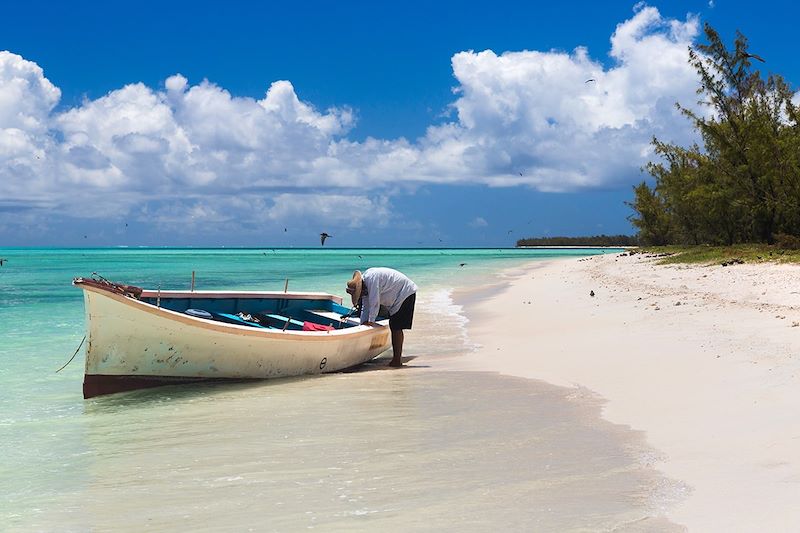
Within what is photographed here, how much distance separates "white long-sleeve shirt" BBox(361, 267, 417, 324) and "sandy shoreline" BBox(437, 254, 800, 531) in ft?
4.07

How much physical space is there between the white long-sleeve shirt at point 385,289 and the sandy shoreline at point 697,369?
48.9 inches

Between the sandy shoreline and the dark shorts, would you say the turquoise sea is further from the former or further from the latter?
the dark shorts

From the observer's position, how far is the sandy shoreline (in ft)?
14.0

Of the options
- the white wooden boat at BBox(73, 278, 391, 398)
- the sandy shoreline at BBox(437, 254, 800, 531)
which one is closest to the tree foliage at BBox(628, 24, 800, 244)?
the sandy shoreline at BBox(437, 254, 800, 531)

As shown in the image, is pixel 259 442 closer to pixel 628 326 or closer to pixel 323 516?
pixel 323 516

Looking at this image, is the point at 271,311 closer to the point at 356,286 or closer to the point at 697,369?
the point at 356,286

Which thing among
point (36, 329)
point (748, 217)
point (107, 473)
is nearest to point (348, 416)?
point (107, 473)

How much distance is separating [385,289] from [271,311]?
11.3ft

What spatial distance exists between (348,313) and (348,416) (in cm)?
639

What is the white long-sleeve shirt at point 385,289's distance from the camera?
35.6 feet

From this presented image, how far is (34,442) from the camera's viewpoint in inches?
267

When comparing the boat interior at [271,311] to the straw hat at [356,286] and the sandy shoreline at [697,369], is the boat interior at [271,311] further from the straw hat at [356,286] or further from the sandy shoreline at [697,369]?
the sandy shoreline at [697,369]

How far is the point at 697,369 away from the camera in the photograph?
310 inches

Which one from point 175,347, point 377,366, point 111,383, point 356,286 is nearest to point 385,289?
point 356,286
